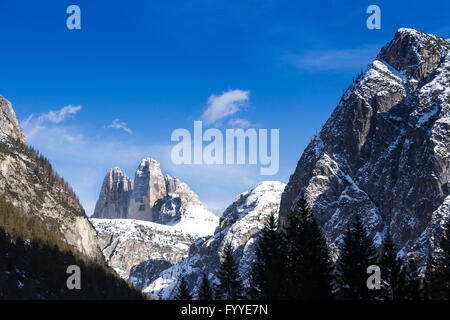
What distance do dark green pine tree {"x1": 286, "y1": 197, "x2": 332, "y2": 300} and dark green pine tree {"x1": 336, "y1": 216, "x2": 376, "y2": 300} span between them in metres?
1.72

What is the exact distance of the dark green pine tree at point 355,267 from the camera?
51.7 m

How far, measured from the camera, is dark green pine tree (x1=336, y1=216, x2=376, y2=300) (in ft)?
170

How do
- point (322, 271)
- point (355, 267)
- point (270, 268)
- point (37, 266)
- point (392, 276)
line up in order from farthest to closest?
point (37, 266) < point (270, 268) < point (322, 271) < point (355, 267) < point (392, 276)

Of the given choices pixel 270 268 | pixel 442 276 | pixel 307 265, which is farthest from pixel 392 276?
pixel 270 268

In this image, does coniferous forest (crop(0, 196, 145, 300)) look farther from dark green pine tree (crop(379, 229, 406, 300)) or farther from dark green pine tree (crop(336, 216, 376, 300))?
dark green pine tree (crop(379, 229, 406, 300))

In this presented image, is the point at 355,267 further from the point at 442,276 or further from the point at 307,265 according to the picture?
the point at 442,276

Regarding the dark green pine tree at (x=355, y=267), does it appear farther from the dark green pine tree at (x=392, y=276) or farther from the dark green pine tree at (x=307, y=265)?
the dark green pine tree at (x=307, y=265)

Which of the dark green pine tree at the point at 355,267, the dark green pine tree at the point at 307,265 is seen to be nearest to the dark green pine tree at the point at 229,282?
the dark green pine tree at the point at 307,265

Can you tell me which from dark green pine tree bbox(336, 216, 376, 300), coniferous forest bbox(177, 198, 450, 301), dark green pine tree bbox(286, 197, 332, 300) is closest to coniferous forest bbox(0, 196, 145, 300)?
coniferous forest bbox(177, 198, 450, 301)

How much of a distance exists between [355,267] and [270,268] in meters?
11.3

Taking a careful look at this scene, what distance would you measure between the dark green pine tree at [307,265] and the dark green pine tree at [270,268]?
118cm

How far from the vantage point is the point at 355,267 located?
178ft
